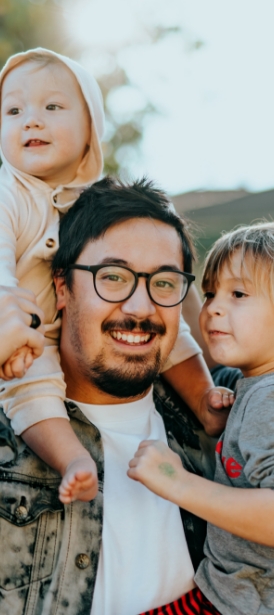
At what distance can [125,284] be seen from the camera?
224 centimetres

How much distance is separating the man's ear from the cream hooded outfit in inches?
1.6

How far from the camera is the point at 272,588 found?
6.15 feet

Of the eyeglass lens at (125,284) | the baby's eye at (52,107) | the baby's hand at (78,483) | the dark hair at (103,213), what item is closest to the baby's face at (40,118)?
the baby's eye at (52,107)

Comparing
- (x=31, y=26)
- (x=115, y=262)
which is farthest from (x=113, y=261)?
(x=31, y=26)

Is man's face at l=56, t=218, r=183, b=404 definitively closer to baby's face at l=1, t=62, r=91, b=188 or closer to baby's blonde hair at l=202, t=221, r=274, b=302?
baby's blonde hair at l=202, t=221, r=274, b=302

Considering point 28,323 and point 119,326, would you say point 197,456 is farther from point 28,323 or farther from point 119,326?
point 28,323

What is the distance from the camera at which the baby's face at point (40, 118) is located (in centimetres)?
236

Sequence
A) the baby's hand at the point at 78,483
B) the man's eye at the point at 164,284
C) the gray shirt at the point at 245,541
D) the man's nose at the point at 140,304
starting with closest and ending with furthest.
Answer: the baby's hand at the point at 78,483 → the gray shirt at the point at 245,541 → the man's nose at the point at 140,304 → the man's eye at the point at 164,284

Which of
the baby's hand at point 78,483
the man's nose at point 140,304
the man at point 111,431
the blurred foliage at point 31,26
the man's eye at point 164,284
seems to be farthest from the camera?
the blurred foliage at point 31,26

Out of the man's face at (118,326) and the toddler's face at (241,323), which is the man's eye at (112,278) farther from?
the toddler's face at (241,323)

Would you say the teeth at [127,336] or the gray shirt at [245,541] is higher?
the teeth at [127,336]

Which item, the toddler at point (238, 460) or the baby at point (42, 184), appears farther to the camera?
the baby at point (42, 184)

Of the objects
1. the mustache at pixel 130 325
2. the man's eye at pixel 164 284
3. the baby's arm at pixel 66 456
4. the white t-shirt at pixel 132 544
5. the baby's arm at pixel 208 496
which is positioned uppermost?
the man's eye at pixel 164 284

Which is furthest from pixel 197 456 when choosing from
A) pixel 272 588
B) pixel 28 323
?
pixel 28 323
